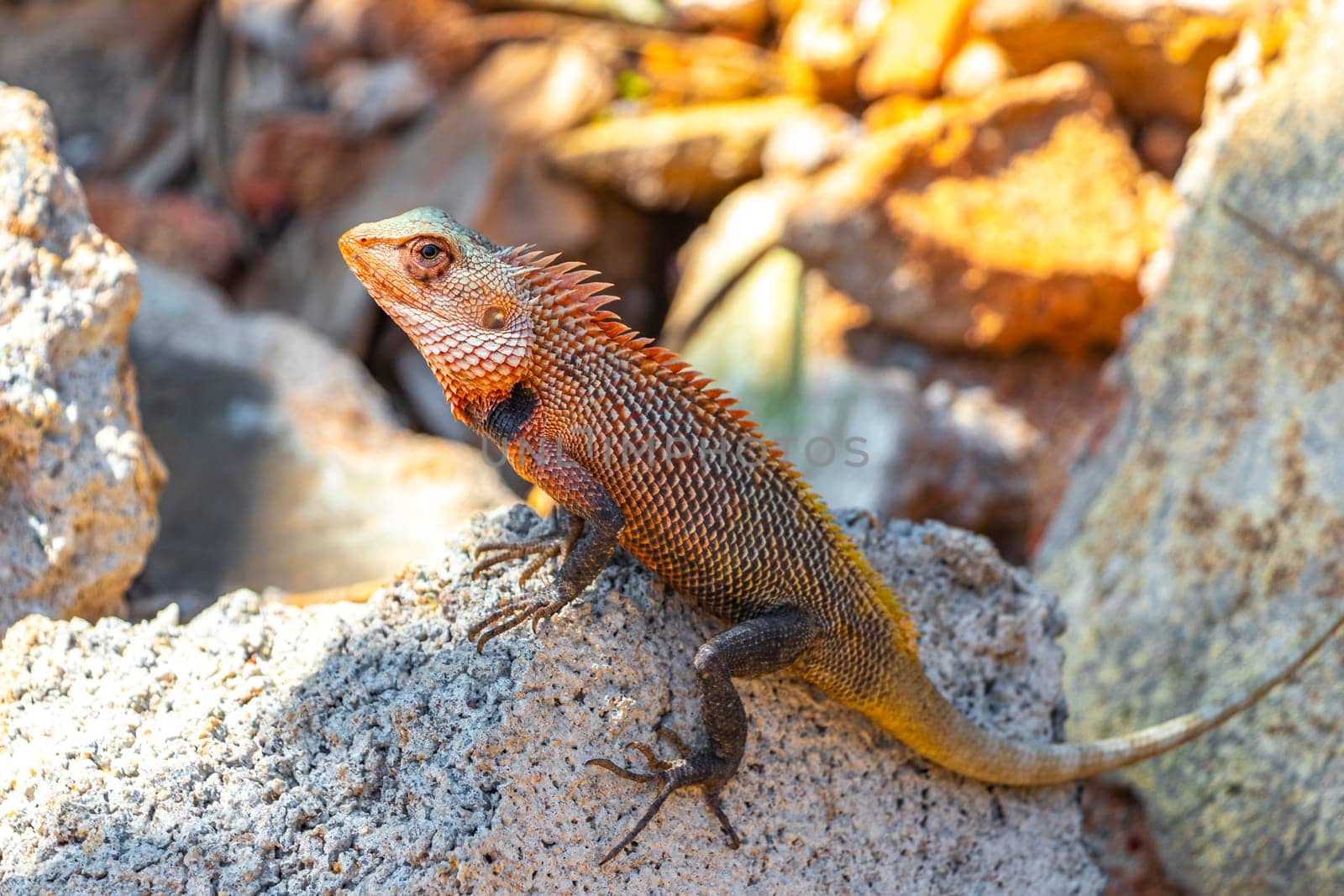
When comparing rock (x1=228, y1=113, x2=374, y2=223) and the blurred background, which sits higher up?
the blurred background

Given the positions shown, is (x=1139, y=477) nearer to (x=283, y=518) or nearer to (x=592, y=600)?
(x=592, y=600)

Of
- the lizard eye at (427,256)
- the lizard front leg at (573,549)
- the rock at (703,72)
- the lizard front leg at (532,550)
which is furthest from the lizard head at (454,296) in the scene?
the rock at (703,72)

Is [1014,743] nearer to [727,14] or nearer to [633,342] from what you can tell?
[633,342]

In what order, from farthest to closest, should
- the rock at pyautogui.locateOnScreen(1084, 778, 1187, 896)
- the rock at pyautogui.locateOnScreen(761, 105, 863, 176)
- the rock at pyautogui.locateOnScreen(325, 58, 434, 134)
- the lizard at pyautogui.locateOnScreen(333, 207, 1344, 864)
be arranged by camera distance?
the rock at pyautogui.locateOnScreen(325, 58, 434, 134)
the rock at pyautogui.locateOnScreen(761, 105, 863, 176)
the rock at pyautogui.locateOnScreen(1084, 778, 1187, 896)
the lizard at pyautogui.locateOnScreen(333, 207, 1344, 864)

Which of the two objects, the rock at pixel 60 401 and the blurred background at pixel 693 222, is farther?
the blurred background at pixel 693 222

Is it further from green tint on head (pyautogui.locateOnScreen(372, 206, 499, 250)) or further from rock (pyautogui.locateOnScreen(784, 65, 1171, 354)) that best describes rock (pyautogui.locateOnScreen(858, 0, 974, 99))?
green tint on head (pyautogui.locateOnScreen(372, 206, 499, 250))

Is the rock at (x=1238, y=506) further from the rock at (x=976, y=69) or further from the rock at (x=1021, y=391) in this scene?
the rock at (x=976, y=69)

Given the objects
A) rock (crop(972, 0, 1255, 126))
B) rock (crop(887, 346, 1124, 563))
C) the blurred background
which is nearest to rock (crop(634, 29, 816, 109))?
the blurred background
